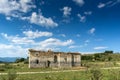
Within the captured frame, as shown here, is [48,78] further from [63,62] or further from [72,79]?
[63,62]

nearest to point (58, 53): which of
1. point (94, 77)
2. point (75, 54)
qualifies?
point (75, 54)

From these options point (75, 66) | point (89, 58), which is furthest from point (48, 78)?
point (89, 58)

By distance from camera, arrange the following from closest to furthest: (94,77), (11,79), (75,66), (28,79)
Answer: (11,79), (94,77), (28,79), (75,66)

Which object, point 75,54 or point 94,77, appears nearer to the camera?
point 94,77

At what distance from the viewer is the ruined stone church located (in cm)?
5181

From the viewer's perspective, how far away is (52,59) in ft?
178

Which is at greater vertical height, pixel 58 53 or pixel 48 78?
pixel 58 53

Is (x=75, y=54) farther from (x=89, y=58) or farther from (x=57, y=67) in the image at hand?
(x=89, y=58)

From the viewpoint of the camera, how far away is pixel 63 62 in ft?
180

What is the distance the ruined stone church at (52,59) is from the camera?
51812mm

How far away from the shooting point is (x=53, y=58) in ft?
178

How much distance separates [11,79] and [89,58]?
207ft

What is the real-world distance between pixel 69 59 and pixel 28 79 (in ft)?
83.5

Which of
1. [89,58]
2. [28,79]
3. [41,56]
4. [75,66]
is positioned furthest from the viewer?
[89,58]
